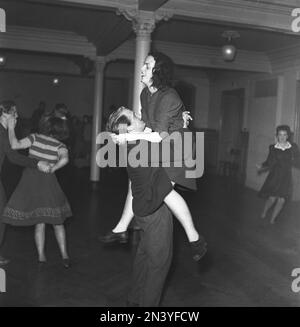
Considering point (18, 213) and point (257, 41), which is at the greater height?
point (257, 41)

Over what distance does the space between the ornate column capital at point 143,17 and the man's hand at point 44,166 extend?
7.69ft

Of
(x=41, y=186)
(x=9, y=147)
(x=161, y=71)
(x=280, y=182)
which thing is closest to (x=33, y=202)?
(x=41, y=186)

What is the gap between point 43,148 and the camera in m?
4.17

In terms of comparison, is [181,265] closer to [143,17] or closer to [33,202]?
[33,202]

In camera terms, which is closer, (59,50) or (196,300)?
(196,300)

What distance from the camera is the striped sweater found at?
13.7ft

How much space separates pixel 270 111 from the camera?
9.96 metres

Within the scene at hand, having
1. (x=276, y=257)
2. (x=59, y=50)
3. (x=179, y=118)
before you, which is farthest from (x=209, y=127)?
(x=179, y=118)

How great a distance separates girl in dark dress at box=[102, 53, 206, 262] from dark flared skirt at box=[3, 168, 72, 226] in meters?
1.57

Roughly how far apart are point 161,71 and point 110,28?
4.77m

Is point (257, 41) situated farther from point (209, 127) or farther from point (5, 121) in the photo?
point (5, 121)

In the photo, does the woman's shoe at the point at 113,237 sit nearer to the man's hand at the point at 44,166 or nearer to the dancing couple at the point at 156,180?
the dancing couple at the point at 156,180

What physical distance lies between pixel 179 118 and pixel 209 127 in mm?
11033

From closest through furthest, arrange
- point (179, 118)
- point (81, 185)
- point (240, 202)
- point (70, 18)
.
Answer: point (179, 118), point (70, 18), point (240, 202), point (81, 185)
